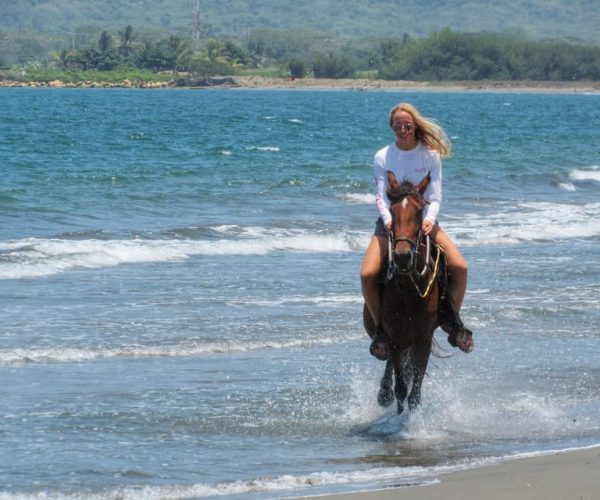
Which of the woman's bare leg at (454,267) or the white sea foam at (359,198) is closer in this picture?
the woman's bare leg at (454,267)

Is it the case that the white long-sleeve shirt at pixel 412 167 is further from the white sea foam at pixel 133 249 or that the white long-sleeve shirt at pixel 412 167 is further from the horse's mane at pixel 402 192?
the white sea foam at pixel 133 249

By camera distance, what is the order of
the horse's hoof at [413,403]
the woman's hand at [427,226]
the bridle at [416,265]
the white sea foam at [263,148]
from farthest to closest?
the white sea foam at [263,148], the horse's hoof at [413,403], the woman's hand at [427,226], the bridle at [416,265]

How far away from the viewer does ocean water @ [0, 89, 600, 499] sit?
29.3ft

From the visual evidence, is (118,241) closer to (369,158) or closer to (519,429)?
(519,429)

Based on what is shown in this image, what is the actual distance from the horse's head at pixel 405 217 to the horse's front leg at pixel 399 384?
1.05m

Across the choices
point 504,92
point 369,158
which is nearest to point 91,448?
point 369,158

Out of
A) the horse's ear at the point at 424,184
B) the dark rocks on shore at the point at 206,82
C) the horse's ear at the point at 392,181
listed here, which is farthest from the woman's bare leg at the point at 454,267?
the dark rocks on shore at the point at 206,82

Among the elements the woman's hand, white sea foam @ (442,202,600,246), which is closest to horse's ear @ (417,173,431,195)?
the woman's hand

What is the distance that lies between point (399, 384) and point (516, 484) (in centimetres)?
215

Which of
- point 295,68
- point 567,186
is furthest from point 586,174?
point 295,68

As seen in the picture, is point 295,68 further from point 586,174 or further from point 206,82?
point 586,174

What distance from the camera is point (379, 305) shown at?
9.70 m

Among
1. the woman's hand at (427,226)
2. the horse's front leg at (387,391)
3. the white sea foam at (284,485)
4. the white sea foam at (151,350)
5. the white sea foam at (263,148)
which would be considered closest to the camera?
the white sea foam at (284,485)

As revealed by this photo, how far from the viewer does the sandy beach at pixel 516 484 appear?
7.81 m
